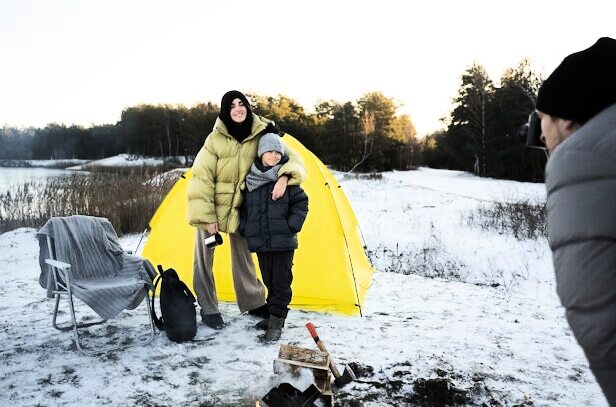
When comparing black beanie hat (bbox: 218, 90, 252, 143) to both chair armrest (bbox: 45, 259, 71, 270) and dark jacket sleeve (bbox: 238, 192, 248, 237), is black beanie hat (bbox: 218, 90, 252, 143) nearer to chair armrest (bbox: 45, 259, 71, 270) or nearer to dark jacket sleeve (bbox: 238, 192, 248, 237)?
dark jacket sleeve (bbox: 238, 192, 248, 237)

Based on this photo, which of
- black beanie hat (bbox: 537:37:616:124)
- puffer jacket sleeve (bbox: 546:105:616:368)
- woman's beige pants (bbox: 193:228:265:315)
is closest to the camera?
puffer jacket sleeve (bbox: 546:105:616:368)

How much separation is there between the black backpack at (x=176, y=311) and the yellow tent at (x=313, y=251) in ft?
3.52

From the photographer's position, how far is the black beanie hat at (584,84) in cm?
135

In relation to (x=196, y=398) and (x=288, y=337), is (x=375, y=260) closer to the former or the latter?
(x=288, y=337)

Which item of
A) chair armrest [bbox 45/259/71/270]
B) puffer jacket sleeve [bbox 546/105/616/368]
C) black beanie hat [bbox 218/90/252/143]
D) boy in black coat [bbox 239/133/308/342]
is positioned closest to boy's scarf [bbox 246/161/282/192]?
boy in black coat [bbox 239/133/308/342]

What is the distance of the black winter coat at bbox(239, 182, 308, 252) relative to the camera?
12.2 ft

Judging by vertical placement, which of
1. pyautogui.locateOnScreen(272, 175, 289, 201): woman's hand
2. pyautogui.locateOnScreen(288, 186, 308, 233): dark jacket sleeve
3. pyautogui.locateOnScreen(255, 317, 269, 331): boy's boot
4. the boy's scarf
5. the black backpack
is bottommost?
pyautogui.locateOnScreen(255, 317, 269, 331): boy's boot

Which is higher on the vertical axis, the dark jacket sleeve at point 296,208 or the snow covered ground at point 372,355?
the dark jacket sleeve at point 296,208

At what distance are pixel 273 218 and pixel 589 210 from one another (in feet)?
8.98

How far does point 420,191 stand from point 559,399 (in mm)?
14655

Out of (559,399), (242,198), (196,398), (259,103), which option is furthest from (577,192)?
(259,103)

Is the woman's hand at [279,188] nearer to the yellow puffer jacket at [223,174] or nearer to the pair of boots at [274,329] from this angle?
the yellow puffer jacket at [223,174]

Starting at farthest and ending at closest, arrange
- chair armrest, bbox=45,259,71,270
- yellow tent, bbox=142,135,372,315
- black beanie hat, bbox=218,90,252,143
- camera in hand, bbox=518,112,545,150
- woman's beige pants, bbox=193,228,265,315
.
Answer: yellow tent, bbox=142,135,372,315
woman's beige pants, bbox=193,228,265,315
black beanie hat, bbox=218,90,252,143
chair armrest, bbox=45,259,71,270
camera in hand, bbox=518,112,545,150

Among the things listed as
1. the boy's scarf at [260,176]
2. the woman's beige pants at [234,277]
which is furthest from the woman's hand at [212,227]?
the boy's scarf at [260,176]
